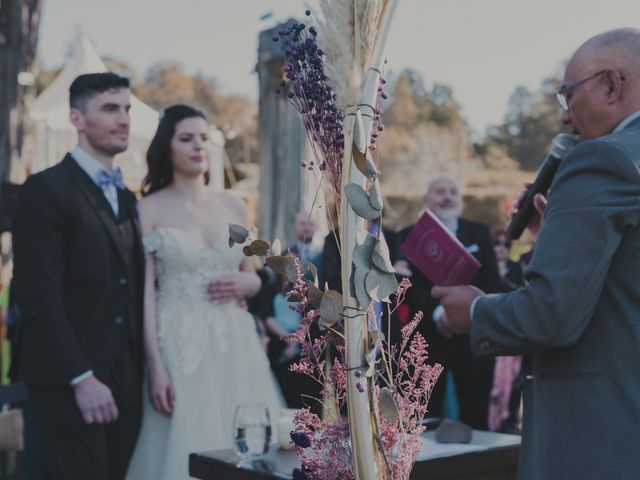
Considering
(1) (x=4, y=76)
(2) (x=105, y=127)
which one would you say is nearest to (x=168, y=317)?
(2) (x=105, y=127)

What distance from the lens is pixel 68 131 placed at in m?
12.0

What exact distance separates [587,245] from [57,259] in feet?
6.61

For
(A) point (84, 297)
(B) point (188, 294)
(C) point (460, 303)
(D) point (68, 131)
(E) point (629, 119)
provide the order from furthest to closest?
1. (D) point (68, 131)
2. (B) point (188, 294)
3. (A) point (84, 297)
4. (C) point (460, 303)
5. (E) point (629, 119)

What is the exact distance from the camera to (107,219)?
3.44m

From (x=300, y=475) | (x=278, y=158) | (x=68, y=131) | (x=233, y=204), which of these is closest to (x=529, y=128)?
(x=68, y=131)

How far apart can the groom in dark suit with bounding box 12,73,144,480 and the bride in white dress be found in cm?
21

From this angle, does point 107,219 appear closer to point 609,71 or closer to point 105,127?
point 105,127

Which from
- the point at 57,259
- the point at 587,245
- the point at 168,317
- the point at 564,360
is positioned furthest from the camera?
the point at 168,317

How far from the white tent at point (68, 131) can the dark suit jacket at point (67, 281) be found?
7.52 meters

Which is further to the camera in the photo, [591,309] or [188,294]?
[188,294]

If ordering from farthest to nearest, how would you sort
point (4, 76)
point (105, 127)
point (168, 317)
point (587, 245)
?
point (4, 76) < point (168, 317) < point (105, 127) < point (587, 245)

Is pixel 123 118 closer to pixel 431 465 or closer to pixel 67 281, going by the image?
pixel 67 281

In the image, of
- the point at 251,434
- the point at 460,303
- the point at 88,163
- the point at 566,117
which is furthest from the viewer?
the point at 88,163

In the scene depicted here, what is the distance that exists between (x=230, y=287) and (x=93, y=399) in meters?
0.93
